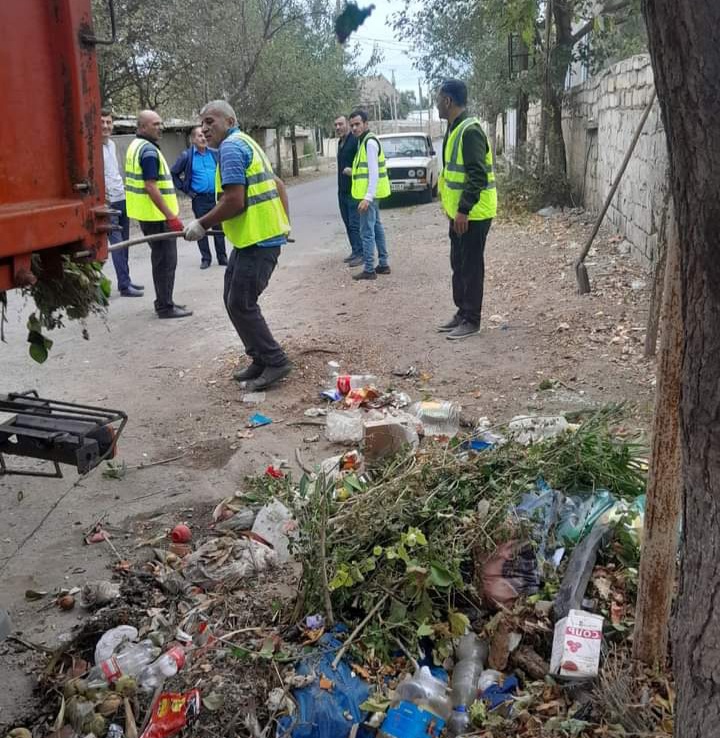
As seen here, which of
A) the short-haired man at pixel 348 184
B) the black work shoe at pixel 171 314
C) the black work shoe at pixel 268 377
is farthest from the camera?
the short-haired man at pixel 348 184

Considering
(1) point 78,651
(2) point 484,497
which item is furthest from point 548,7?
(1) point 78,651

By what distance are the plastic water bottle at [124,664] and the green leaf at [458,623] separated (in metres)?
1.04

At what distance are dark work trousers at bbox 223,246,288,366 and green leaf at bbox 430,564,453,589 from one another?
118 inches

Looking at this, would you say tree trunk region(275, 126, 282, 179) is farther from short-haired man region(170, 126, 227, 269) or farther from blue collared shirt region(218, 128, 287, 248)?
blue collared shirt region(218, 128, 287, 248)

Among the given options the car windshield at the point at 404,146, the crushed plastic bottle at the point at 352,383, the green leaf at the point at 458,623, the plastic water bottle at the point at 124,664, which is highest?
the car windshield at the point at 404,146

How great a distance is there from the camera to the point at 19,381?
5.84 metres

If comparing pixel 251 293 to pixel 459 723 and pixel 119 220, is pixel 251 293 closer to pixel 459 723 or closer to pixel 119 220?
pixel 459 723

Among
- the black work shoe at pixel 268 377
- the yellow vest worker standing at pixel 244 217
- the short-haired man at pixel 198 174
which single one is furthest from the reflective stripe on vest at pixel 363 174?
the black work shoe at pixel 268 377

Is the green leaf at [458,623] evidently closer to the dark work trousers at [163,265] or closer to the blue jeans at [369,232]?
the dark work trousers at [163,265]

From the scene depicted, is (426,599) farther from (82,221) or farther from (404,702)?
(82,221)

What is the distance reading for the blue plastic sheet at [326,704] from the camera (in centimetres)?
231

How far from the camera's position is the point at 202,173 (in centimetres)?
882

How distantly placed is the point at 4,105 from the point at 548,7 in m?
12.2

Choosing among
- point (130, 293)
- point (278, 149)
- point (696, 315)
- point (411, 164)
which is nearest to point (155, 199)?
point (130, 293)
